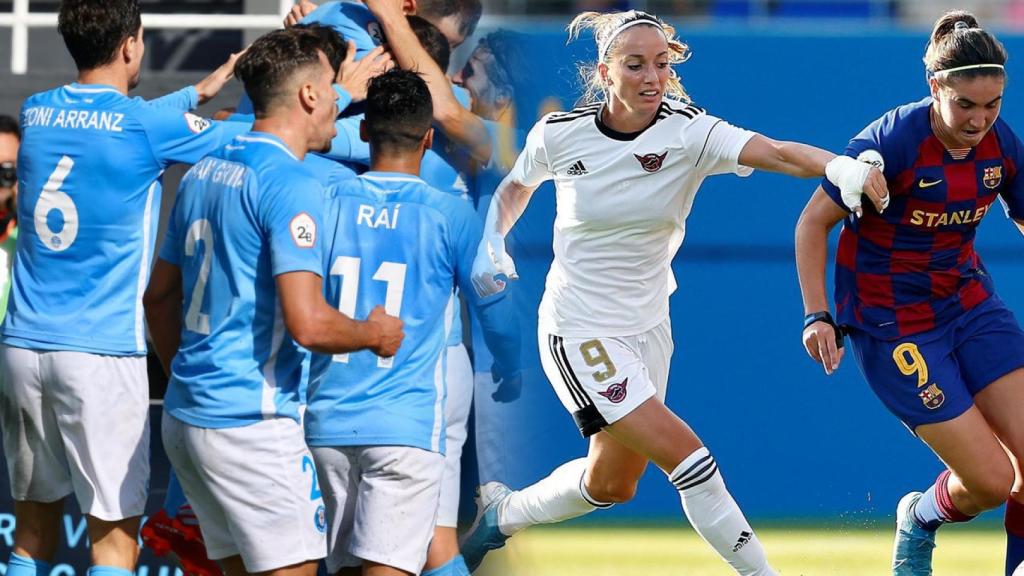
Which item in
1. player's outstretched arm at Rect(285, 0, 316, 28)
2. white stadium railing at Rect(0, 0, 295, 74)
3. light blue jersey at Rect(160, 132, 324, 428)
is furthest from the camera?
white stadium railing at Rect(0, 0, 295, 74)

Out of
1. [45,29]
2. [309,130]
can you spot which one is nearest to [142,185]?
[309,130]

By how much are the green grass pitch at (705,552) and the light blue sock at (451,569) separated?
95 centimetres

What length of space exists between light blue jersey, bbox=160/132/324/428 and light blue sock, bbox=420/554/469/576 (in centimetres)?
104

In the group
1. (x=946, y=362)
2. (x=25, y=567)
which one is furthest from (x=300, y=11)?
(x=946, y=362)

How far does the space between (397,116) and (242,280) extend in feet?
2.36

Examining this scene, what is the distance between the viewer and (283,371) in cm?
395

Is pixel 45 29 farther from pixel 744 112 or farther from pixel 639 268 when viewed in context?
pixel 639 268

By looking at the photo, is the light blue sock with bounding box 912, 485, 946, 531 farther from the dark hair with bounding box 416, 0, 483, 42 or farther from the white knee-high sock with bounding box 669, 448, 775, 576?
the dark hair with bounding box 416, 0, 483, 42

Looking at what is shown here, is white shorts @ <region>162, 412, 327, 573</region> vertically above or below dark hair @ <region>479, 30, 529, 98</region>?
below

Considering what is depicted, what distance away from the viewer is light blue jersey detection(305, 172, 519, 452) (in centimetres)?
408

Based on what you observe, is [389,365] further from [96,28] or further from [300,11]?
[300,11]

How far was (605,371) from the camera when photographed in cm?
475

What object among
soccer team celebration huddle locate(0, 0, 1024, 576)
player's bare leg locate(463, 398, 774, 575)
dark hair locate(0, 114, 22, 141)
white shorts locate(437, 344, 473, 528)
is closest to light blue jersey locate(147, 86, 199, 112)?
soccer team celebration huddle locate(0, 0, 1024, 576)

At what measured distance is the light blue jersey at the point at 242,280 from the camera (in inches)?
152
